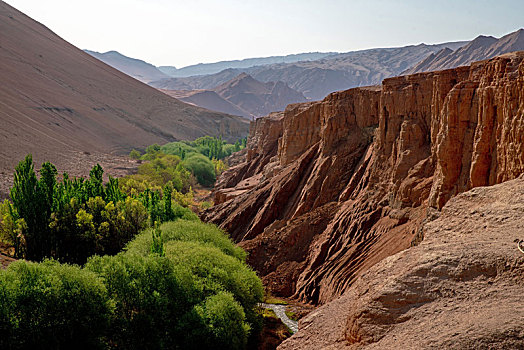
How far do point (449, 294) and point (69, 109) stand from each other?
96.7 meters

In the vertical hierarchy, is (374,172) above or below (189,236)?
above

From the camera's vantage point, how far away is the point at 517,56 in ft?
48.8

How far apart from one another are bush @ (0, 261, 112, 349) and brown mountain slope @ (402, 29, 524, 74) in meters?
120

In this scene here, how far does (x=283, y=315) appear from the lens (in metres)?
21.9

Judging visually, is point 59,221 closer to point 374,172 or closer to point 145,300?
point 145,300

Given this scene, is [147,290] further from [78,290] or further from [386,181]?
[386,181]

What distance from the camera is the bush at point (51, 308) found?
521 inches

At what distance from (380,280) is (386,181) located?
15138 millimetres

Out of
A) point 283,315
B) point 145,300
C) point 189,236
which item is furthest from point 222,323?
point 189,236

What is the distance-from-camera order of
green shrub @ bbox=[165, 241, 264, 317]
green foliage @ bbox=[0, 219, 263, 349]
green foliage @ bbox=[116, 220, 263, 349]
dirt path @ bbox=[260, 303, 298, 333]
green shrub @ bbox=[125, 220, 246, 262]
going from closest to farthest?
green foliage @ bbox=[0, 219, 263, 349] < green foliage @ bbox=[116, 220, 263, 349] < green shrub @ bbox=[165, 241, 264, 317] < dirt path @ bbox=[260, 303, 298, 333] < green shrub @ bbox=[125, 220, 246, 262]

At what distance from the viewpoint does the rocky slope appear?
665 centimetres

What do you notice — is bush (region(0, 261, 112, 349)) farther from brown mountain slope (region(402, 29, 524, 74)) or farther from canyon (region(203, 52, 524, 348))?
brown mountain slope (region(402, 29, 524, 74))

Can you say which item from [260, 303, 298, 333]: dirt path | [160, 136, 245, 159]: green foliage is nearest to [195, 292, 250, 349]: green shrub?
[260, 303, 298, 333]: dirt path

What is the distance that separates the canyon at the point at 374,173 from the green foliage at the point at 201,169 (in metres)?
32.7
